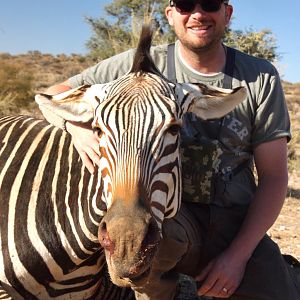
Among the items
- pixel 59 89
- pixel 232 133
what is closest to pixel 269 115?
pixel 232 133

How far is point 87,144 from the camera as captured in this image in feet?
9.47

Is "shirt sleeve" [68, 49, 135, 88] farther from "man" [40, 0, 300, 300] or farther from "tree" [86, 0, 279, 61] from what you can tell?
"tree" [86, 0, 279, 61]

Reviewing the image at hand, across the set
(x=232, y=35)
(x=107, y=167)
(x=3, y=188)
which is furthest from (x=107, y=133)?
(x=232, y=35)

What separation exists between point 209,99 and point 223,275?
3.71 feet

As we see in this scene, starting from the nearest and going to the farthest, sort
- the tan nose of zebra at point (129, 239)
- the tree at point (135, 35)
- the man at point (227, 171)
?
the tan nose of zebra at point (129, 239)
the man at point (227, 171)
the tree at point (135, 35)

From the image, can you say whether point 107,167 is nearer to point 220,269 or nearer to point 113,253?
point 113,253

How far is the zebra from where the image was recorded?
7.59 feet

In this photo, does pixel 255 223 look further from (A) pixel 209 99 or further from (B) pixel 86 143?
(B) pixel 86 143

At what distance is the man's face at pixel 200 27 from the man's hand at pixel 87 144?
988mm

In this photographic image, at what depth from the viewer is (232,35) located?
1291 cm

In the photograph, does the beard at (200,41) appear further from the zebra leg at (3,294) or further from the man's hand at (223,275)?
the zebra leg at (3,294)

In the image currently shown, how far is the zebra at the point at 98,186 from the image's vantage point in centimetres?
231

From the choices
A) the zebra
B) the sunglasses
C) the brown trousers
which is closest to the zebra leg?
the zebra

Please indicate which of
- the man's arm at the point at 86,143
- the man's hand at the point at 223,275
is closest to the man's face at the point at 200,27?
the man's arm at the point at 86,143
